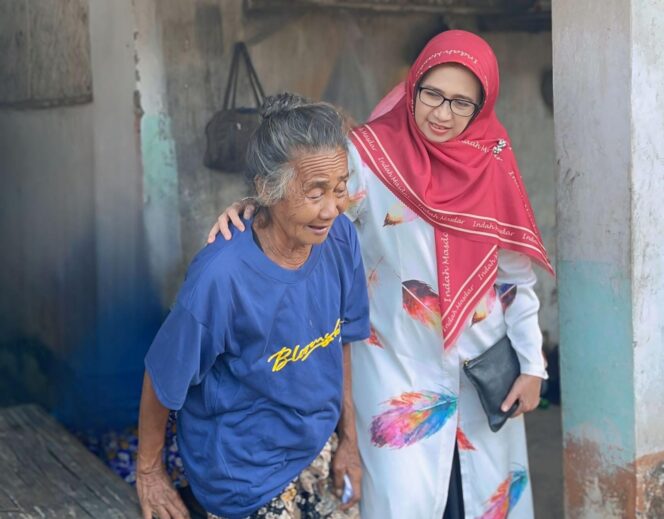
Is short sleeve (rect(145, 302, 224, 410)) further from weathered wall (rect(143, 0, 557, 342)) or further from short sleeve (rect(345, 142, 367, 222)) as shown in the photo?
weathered wall (rect(143, 0, 557, 342))

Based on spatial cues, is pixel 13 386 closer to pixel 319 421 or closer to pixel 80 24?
pixel 80 24

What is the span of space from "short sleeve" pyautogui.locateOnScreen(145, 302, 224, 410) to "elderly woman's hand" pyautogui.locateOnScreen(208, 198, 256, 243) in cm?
22

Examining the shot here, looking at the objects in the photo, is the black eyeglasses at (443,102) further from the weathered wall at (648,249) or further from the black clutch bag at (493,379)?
the black clutch bag at (493,379)

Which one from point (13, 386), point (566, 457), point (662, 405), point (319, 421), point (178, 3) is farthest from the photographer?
point (13, 386)

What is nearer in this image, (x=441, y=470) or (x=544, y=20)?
(x=441, y=470)

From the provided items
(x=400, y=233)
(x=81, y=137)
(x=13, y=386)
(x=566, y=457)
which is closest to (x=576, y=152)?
Answer: (x=400, y=233)

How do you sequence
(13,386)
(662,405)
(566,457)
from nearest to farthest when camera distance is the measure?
1. (662,405)
2. (566,457)
3. (13,386)

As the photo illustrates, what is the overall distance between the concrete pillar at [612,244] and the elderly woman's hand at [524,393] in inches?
11.2

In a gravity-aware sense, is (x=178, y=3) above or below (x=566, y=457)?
above

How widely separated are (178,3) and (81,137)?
0.71 m

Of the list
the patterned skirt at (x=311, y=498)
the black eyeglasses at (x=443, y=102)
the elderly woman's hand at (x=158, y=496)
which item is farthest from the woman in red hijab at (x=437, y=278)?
the elderly woman's hand at (x=158, y=496)

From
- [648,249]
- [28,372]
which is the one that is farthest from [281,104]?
[28,372]

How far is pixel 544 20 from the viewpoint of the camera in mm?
5043

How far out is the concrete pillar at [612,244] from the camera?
284cm
